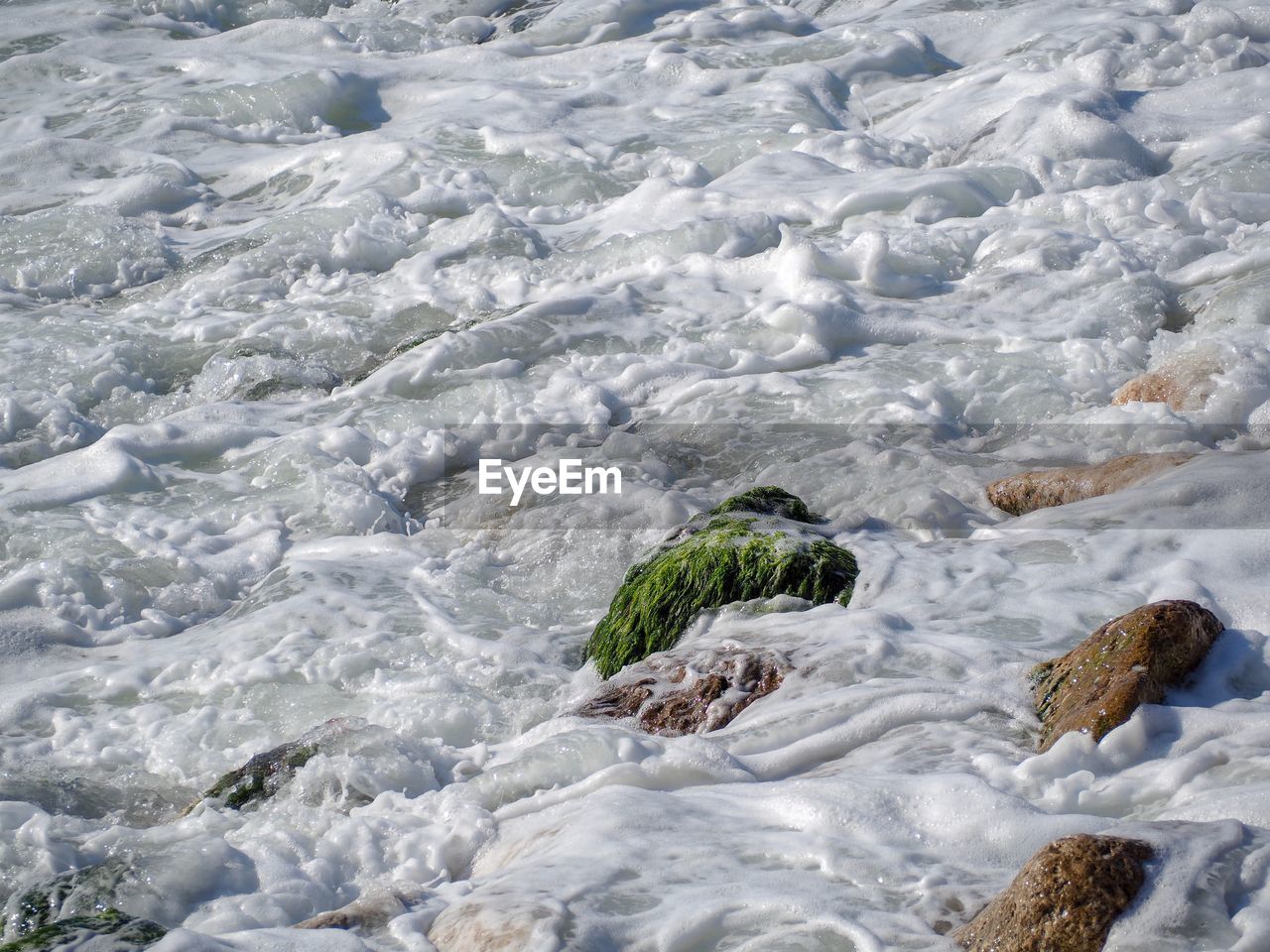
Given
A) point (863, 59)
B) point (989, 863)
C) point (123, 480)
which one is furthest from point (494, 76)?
point (989, 863)

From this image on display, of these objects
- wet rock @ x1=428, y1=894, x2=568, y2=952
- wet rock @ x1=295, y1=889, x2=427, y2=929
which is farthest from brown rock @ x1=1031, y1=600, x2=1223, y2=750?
wet rock @ x1=295, y1=889, x2=427, y2=929

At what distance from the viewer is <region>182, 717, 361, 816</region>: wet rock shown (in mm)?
4168

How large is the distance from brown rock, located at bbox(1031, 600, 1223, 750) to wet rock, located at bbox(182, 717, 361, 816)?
7.65 ft

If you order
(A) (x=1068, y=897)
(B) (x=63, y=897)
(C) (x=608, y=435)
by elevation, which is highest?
(A) (x=1068, y=897)

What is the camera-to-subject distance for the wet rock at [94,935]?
295cm

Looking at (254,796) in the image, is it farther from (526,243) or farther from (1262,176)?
(1262,176)

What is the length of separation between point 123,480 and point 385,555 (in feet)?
5.52

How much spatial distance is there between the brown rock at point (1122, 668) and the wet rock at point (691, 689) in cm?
92

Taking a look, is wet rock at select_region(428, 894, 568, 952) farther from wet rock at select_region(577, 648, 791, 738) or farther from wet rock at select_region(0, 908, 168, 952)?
wet rock at select_region(577, 648, 791, 738)

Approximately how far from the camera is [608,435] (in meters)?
6.73

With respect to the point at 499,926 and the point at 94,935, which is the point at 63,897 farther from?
the point at 499,926

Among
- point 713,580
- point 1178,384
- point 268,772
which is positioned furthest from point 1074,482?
point 268,772

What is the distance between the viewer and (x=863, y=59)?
11.1 meters

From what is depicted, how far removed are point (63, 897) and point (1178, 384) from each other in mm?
5272
